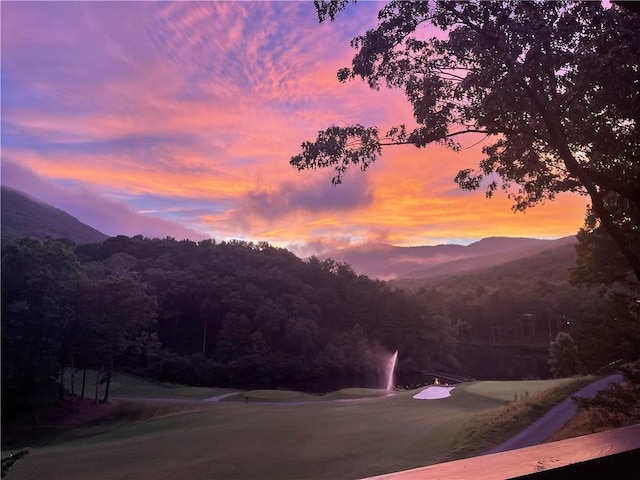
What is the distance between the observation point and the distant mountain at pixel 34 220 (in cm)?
7399

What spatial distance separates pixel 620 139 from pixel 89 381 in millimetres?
47023

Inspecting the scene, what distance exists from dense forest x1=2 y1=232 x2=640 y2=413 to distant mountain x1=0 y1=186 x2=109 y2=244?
388 inches

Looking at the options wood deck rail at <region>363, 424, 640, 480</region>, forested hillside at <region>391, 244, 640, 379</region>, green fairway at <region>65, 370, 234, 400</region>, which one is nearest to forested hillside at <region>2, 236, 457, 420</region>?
green fairway at <region>65, 370, 234, 400</region>

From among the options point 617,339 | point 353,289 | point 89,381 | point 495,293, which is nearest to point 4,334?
point 89,381

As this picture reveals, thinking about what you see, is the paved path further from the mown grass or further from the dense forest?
the dense forest

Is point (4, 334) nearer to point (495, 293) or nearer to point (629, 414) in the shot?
point (629, 414)

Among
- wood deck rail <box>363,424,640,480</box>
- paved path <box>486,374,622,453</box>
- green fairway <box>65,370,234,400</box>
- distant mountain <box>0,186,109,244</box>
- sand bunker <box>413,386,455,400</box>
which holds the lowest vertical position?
green fairway <box>65,370,234,400</box>

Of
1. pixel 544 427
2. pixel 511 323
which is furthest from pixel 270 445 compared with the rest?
pixel 511 323

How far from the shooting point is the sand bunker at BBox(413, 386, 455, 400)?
32.1 metres

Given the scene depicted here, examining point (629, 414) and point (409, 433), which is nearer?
point (629, 414)

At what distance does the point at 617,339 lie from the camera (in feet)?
44.4

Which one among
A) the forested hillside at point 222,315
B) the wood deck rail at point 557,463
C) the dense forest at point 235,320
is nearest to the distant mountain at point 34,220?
the forested hillside at point 222,315

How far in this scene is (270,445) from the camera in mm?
16969

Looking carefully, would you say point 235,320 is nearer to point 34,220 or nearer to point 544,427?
point 34,220
